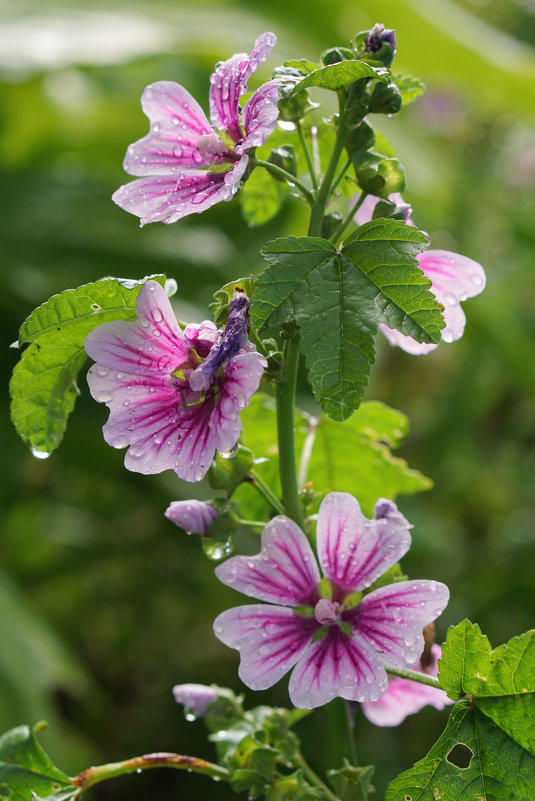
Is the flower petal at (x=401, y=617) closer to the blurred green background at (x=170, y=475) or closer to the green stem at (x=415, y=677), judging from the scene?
the green stem at (x=415, y=677)

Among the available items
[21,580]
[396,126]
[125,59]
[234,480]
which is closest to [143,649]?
[21,580]

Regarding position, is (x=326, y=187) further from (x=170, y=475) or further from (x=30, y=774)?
(x=170, y=475)

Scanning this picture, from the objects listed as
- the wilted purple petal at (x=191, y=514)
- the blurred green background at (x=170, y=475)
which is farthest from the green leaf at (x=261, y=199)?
the blurred green background at (x=170, y=475)

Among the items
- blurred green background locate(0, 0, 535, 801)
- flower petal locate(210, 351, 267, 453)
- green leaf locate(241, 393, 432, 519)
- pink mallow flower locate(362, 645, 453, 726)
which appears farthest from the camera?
blurred green background locate(0, 0, 535, 801)

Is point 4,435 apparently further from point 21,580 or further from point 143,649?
point 143,649

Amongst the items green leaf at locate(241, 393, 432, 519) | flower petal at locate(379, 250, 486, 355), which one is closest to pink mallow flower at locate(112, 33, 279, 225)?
flower petal at locate(379, 250, 486, 355)

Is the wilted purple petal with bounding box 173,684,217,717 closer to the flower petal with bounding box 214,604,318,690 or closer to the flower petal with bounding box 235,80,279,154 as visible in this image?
the flower petal with bounding box 214,604,318,690
